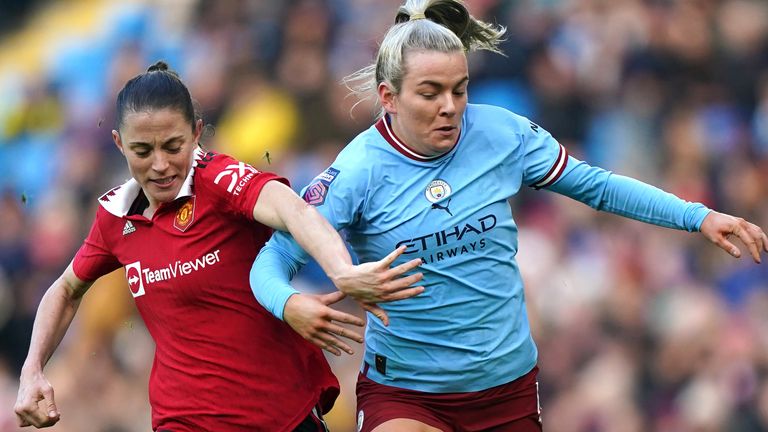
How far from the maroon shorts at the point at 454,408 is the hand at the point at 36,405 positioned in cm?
111

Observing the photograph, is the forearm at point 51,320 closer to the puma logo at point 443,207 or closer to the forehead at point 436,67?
the puma logo at point 443,207

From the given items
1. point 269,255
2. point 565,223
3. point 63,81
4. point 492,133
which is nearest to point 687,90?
point 565,223

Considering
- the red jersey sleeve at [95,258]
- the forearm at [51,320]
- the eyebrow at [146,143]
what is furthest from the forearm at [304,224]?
the forearm at [51,320]

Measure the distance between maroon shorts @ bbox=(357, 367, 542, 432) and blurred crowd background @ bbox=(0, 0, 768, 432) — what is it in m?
2.55

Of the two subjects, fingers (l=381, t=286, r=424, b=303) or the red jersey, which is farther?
the red jersey

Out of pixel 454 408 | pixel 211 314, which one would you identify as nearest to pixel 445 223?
pixel 454 408

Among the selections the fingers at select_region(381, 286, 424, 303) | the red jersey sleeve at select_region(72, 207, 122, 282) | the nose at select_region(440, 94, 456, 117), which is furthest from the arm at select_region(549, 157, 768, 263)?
the red jersey sleeve at select_region(72, 207, 122, 282)

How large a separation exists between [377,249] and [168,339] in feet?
2.68

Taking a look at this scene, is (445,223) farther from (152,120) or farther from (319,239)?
(152,120)

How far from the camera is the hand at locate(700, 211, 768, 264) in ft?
14.1

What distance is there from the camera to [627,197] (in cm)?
A: 454

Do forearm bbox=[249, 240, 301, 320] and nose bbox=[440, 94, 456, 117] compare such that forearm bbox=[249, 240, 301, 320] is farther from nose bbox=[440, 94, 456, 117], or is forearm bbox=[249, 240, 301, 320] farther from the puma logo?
nose bbox=[440, 94, 456, 117]

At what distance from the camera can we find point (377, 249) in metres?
4.39

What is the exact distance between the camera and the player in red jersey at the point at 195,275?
425 cm
